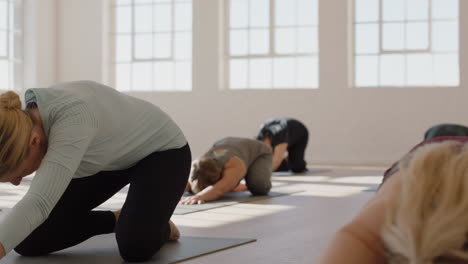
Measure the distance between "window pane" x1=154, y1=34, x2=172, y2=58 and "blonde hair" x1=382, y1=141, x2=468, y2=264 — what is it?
486 inches

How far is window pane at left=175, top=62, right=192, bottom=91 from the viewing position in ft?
42.3

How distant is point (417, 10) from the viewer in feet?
37.8

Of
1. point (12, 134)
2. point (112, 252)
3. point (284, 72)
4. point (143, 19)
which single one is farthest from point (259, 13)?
point (12, 134)

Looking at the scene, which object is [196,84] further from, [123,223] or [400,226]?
[400,226]

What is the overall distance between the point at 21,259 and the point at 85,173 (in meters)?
0.51

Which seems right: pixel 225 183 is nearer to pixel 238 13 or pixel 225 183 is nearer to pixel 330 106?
pixel 330 106

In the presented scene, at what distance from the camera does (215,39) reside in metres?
12.5

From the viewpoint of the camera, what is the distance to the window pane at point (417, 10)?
1149 cm

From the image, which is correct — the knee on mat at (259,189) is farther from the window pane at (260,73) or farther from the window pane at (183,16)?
the window pane at (183,16)

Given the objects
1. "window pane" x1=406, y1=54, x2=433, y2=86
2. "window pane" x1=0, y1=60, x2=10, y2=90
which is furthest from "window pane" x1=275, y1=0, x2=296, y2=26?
"window pane" x1=0, y1=60, x2=10, y2=90

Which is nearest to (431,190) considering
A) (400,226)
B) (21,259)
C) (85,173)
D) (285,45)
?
(400,226)

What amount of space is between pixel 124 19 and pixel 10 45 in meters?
2.01

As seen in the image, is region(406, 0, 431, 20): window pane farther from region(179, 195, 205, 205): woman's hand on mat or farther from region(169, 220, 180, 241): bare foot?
region(169, 220, 180, 241): bare foot

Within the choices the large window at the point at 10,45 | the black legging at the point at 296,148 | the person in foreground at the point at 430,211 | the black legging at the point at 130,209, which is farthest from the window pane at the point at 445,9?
the person in foreground at the point at 430,211
